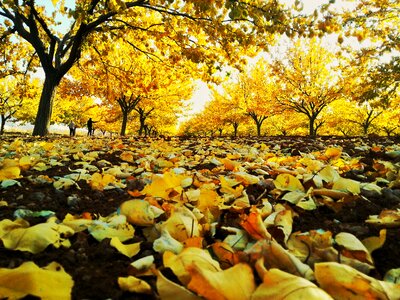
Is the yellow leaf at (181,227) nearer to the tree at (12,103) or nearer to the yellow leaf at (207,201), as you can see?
the yellow leaf at (207,201)

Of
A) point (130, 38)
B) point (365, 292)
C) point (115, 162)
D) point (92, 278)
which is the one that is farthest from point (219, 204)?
point (130, 38)

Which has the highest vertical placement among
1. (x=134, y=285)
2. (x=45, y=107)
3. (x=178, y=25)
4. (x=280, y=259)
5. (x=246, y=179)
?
(x=178, y=25)

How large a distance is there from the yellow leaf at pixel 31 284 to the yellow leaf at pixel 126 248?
11.5 inches

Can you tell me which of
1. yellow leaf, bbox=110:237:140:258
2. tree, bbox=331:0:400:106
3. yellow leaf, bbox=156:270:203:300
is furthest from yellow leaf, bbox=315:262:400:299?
tree, bbox=331:0:400:106

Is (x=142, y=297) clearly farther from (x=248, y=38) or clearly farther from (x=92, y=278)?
(x=248, y=38)

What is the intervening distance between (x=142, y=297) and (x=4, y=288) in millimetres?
361

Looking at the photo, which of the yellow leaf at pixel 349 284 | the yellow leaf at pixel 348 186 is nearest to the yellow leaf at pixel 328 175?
the yellow leaf at pixel 348 186

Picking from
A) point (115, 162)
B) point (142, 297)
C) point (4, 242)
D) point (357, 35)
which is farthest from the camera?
point (357, 35)

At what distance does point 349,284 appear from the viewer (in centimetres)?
80

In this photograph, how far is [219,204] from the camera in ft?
5.53

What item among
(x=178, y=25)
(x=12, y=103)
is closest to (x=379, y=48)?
(x=178, y=25)

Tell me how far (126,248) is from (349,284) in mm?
763

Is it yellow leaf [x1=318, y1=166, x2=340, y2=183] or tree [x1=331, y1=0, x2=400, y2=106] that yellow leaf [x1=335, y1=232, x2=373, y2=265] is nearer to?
yellow leaf [x1=318, y1=166, x2=340, y2=183]

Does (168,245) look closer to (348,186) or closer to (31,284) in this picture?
(31,284)
